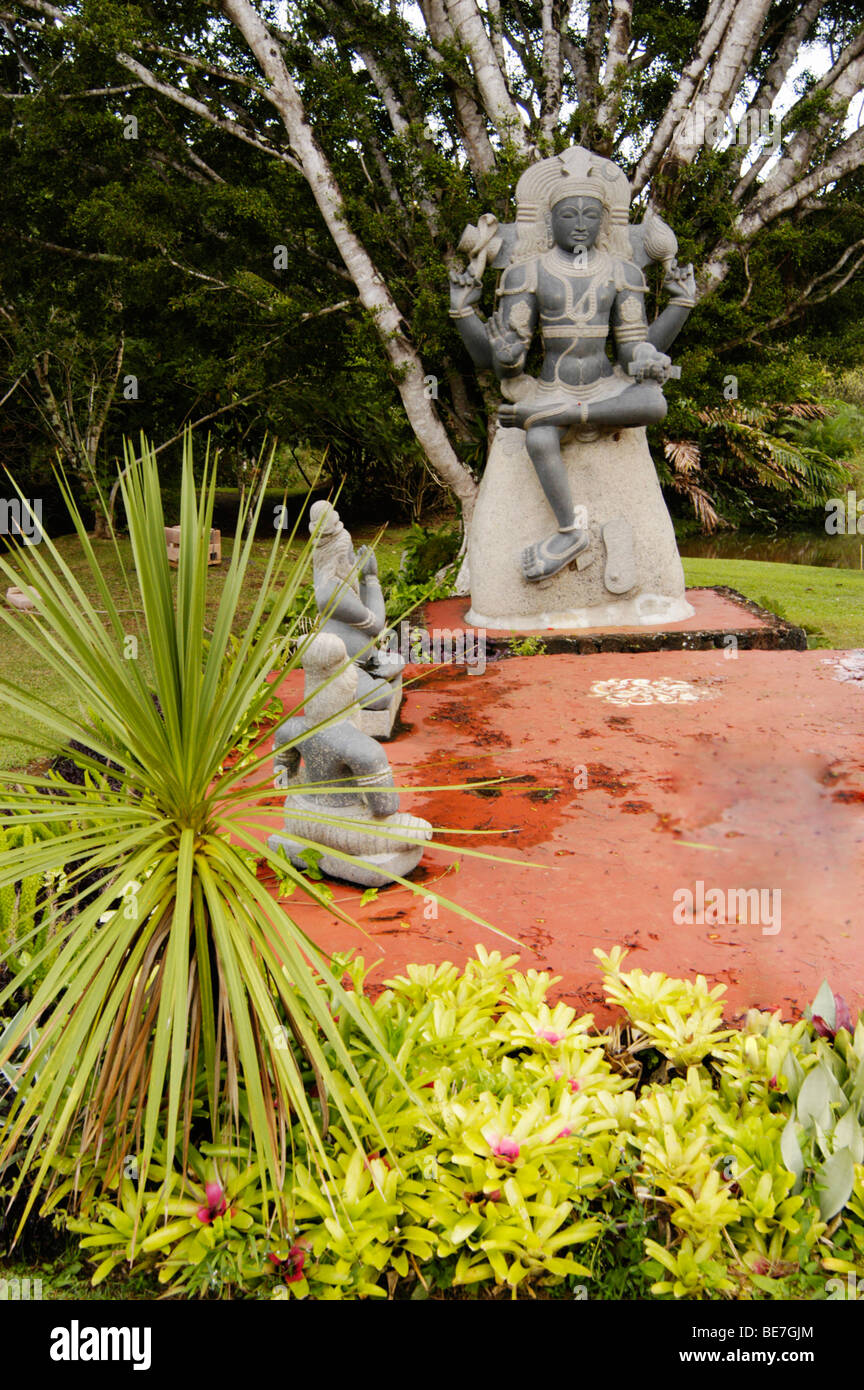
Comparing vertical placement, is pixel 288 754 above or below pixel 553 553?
below

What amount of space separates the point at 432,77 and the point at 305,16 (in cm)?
105

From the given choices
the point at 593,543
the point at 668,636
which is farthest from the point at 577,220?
the point at 668,636

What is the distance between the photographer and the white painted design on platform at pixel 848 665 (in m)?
5.23

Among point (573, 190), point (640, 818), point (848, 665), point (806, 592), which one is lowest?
point (640, 818)

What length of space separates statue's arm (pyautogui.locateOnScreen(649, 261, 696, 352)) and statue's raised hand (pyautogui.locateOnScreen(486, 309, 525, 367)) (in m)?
0.84

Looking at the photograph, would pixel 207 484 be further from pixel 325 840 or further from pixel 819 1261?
pixel 819 1261

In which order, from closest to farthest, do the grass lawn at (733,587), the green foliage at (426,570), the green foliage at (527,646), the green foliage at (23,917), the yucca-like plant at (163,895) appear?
the yucca-like plant at (163,895)
the green foliage at (23,917)
the grass lawn at (733,587)
the green foliage at (527,646)
the green foliage at (426,570)

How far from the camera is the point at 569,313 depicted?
6.04m

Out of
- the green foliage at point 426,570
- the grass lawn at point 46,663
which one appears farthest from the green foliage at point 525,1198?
the green foliage at point 426,570

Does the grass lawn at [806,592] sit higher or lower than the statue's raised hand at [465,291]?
lower

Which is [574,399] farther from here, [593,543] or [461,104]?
[461,104]

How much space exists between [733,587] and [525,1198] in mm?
7634

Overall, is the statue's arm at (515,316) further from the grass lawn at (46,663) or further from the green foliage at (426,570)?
the grass lawn at (46,663)

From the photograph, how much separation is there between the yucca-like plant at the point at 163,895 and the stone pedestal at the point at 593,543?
178 inches
